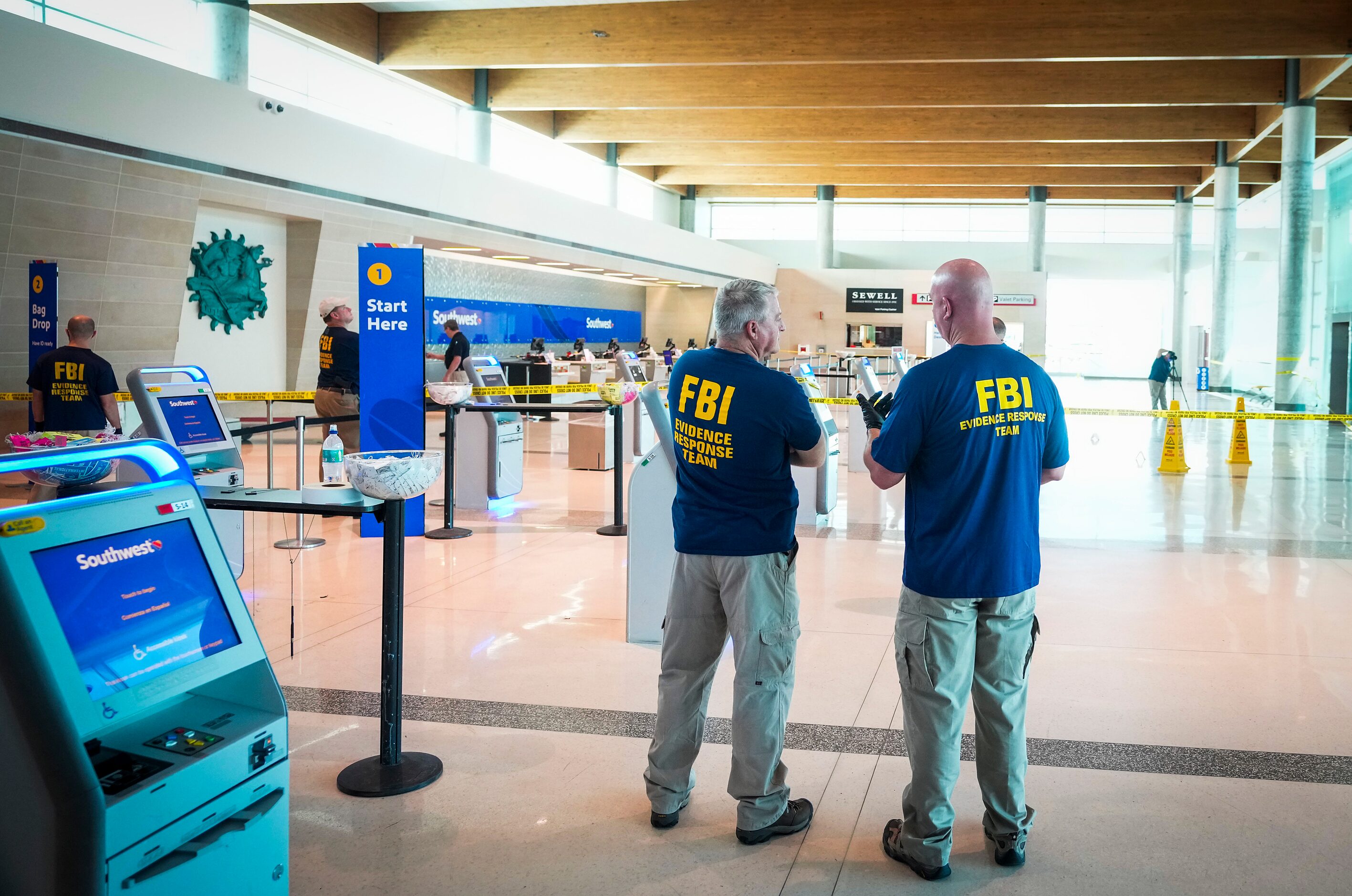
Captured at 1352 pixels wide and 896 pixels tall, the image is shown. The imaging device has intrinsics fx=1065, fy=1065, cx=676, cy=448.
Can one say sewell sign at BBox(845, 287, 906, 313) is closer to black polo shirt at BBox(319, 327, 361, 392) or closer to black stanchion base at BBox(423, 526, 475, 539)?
black polo shirt at BBox(319, 327, 361, 392)

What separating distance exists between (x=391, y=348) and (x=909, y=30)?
11.3 metres

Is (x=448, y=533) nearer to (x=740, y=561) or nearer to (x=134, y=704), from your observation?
(x=740, y=561)

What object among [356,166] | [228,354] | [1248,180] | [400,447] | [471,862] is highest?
[1248,180]

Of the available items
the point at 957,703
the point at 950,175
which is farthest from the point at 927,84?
the point at 957,703

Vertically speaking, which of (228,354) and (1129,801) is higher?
(228,354)

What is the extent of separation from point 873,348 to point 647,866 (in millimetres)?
30155

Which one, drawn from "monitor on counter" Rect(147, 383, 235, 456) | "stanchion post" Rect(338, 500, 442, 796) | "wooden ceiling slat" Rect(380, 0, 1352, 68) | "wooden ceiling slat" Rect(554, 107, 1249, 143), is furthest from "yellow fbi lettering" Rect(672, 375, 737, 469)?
"wooden ceiling slat" Rect(554, 107, 1249, 143)

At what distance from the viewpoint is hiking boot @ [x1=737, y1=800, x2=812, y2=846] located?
2.89m

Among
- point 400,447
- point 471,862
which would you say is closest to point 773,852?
point 471,862

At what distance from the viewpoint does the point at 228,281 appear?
1298 cm

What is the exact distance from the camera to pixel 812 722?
3.83 metres

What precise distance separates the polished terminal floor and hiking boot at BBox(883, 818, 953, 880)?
0.09 feet

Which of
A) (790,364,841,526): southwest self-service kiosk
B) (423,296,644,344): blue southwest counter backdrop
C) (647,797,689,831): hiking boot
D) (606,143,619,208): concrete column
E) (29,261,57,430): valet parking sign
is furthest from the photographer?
(606,143,619,208): concrete column

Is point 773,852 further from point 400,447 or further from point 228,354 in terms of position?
point 228,354
